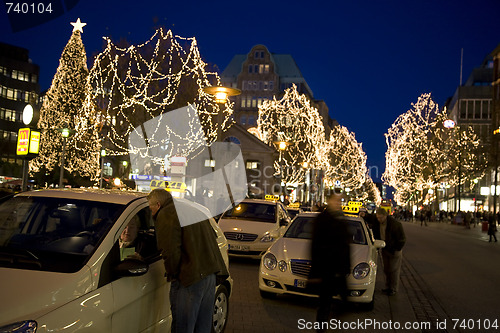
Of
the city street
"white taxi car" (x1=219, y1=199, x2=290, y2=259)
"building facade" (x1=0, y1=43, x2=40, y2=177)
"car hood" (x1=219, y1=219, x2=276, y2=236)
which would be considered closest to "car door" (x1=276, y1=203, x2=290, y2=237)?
"white taxi car" (x1=219, y1=199, x2=290, y2=259)

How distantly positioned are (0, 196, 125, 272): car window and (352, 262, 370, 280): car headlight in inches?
200

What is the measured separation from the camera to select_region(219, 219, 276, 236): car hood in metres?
14.2

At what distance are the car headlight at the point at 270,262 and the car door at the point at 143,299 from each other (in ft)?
13.0

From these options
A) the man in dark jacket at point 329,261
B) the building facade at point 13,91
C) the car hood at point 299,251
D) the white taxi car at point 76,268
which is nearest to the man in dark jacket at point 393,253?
the car hood at point 299,251

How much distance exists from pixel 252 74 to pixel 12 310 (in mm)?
101555

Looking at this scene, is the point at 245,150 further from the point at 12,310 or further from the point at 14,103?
the point at 12,310

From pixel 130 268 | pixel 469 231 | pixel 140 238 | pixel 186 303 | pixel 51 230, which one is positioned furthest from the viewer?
pixel 469 231

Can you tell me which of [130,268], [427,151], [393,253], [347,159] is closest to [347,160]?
[347,159]

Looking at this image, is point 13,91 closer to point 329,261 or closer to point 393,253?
point 393,253

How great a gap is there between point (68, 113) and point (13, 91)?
3832 centimetres

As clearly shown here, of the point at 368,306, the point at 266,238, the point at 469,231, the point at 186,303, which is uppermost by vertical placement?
the point at 186,303

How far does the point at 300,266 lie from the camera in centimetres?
856

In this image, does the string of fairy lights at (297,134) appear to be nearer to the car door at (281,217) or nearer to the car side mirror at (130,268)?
the car door at (281,217)

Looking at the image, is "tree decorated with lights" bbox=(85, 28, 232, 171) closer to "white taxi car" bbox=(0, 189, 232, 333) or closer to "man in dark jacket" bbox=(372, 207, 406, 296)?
"man in dark jacket" bbox=(372, 207, 406, 296)
